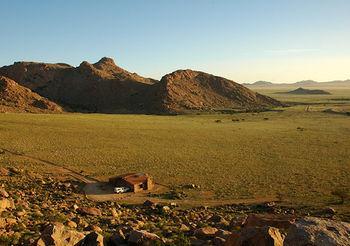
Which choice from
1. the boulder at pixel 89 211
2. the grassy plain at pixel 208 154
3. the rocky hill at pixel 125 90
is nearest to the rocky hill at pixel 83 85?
the rocky hill at pixel 125 90

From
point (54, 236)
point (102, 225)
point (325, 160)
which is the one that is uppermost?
point (54, 236)

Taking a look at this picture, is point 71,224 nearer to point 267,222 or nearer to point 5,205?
point 5,205

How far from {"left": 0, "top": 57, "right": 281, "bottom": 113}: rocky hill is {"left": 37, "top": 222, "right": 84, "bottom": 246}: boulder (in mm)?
77470

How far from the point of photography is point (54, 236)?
384 inches

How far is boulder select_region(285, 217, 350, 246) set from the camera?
23.0ft

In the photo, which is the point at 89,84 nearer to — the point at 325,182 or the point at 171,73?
the point at 171,73

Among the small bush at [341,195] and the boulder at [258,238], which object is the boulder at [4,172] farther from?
the boulder at [258,238]

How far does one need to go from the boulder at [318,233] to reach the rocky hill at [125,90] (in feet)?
263

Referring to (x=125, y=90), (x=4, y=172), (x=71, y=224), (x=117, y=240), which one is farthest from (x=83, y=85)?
(x=117, y=240)

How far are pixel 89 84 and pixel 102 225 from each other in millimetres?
94252

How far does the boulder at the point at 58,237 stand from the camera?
9633 millimetres

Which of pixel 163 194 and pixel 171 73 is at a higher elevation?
pixel 171 73

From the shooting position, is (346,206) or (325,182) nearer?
(346,206)

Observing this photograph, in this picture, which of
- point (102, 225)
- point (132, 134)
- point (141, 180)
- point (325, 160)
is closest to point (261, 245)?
point (102, 225)
